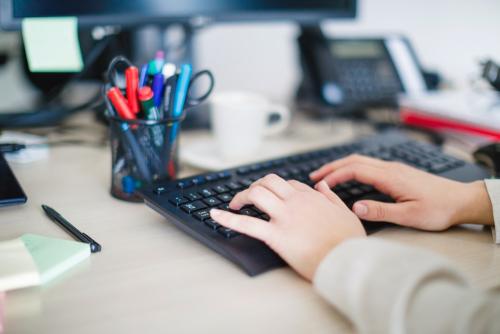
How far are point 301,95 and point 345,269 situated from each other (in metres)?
0.74

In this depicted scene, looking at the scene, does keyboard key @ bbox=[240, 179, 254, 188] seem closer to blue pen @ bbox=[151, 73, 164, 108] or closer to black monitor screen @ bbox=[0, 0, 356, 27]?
blue pen @ bbox=[151, 73, 164, 108]

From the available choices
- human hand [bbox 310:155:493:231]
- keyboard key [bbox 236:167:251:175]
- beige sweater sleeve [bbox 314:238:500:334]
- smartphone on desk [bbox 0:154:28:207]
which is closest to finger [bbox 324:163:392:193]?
human hand [bbox 310:155:493:231]

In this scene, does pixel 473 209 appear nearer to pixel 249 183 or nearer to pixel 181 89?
pixel 249 183

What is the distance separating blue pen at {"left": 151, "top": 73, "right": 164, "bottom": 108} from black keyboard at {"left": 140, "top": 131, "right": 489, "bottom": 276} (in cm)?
10

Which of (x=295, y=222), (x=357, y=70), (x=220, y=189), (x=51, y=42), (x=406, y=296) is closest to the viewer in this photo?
(x=406, y=296)

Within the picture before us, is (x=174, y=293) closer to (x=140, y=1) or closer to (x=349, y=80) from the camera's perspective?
(x=140, y=1)

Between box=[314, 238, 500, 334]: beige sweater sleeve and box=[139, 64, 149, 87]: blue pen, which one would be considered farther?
box=[139, 64, 149, 87]: blue pen

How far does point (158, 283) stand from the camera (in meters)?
0.42

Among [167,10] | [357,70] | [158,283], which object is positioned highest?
[167,10]

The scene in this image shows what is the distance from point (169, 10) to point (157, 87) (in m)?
0.26

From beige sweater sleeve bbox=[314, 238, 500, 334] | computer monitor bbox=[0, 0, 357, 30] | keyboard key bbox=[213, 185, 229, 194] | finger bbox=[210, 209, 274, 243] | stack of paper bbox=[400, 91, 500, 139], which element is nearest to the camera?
beige sweater sleeve bbox=[314, 238, 500, 334]

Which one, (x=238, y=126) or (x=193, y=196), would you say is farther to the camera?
(x=238, y=126)

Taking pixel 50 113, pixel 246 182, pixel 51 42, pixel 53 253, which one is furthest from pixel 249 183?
pixel 50 113

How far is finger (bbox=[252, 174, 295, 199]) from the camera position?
496 mm
